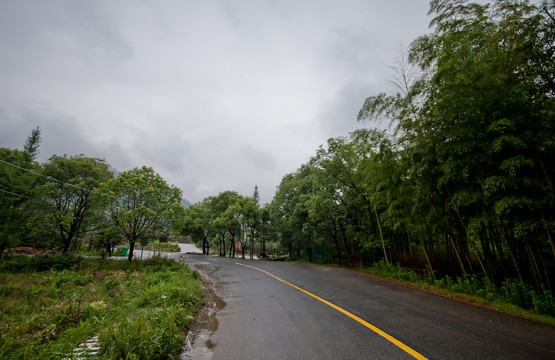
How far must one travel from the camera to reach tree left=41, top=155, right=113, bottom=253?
1688 centimetres

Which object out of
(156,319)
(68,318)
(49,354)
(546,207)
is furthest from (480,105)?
(68,318)

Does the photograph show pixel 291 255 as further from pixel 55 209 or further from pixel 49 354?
pixel 49 354

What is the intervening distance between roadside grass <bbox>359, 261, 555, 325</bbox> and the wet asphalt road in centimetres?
65

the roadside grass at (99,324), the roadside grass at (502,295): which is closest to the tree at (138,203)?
the roadside grass at (99,324)

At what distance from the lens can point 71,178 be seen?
17.6 meters

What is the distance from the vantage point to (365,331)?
3744 millimetres

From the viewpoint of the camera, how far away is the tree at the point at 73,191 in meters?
16.9

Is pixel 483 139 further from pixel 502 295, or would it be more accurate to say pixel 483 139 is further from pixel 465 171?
pixel 502 295

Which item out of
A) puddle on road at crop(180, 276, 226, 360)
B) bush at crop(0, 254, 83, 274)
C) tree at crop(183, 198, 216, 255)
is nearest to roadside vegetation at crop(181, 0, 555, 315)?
puddle on road at crop(180, 276, 226, 360)

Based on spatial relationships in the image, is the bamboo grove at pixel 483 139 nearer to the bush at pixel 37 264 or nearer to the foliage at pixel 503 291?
the foliage at pixel 503 291

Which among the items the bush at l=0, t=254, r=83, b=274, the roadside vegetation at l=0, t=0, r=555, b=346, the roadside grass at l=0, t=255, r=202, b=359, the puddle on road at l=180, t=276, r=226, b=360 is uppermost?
the roadside vegetation at l=0, t=0, r=555, b=346

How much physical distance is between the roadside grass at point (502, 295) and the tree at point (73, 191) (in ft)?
68.0

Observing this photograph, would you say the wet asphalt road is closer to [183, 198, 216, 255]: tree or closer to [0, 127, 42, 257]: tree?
[0, 127, 42, 257]: tree

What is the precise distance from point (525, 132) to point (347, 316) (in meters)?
5.42
